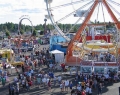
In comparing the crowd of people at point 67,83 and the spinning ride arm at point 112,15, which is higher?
the spinning ride arm at point 112,15

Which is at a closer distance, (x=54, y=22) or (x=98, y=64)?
(x=98, y=64)

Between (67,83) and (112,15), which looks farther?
(112,15)

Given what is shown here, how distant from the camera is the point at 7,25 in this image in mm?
162250

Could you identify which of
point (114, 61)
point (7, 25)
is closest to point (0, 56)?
point (114, 61)

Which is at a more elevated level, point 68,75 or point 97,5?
Answer: point 97,5

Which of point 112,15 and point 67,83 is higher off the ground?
point 112,15

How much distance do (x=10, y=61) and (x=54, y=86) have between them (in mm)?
13908

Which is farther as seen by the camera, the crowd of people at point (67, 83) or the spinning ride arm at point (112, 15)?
the spinning ride arm at point (112, 15)

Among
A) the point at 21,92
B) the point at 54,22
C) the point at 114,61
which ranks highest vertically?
the point at 54,22

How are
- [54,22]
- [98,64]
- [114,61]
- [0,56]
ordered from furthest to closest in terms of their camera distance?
1. [0,56]
2. [54,22]
3. [114,61]
4. [98,64]

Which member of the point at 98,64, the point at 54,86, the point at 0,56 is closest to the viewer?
the point at 54,86

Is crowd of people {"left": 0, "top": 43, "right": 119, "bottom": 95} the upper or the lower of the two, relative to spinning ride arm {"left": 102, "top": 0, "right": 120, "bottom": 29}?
lower

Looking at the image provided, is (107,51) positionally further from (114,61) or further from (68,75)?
(68,75)

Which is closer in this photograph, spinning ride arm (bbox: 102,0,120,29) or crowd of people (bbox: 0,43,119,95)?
crowd of people (bbox: 0,43,119,95)
